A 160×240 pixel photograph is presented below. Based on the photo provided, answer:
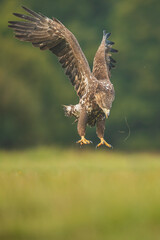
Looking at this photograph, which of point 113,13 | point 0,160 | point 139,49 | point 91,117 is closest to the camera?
point 91,117

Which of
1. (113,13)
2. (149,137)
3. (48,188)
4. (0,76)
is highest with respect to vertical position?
(48,188)

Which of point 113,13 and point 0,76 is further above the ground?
point 113,13

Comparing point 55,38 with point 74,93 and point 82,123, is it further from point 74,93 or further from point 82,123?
point 74,93

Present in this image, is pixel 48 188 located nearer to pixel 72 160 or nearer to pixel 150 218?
pixel 150 218

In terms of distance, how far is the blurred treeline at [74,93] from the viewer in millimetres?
20422

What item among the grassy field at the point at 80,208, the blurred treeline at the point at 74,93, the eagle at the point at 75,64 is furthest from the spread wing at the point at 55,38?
the blurred treeline at the point at 74,93

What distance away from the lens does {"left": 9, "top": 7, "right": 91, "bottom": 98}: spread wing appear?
10.3 meters

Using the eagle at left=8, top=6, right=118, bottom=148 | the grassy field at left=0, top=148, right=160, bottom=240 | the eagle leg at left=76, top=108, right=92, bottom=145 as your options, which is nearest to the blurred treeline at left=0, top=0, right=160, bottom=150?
the eagle at left=8, top=6, right=118, bottom=148

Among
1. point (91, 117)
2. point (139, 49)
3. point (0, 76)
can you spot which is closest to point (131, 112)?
point (139, 49)

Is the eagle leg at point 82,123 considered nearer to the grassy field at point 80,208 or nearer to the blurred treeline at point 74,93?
the grassy field at point 80,208

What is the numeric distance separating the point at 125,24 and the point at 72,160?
11153mm

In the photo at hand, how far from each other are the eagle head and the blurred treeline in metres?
9.68

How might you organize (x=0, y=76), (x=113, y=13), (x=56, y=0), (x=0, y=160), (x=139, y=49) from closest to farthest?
(x=0, y=160)
(x=0, y=76)
(x=139, y=49)
(x=113, y=13)
(x=56, y=0)

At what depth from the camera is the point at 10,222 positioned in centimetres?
547
